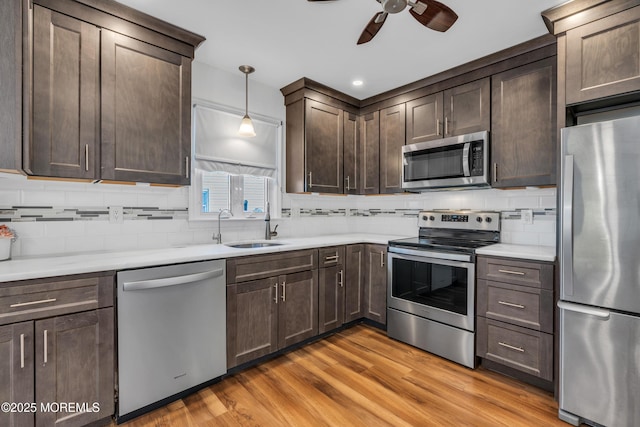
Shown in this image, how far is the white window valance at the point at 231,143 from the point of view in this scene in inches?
106

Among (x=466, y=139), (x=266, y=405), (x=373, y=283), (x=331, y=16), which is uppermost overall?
(x=331, y=16)

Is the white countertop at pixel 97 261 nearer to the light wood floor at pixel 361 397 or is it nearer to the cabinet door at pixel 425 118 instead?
the light wood floor at pixel 361 397

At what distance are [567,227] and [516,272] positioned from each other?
19.8 inches

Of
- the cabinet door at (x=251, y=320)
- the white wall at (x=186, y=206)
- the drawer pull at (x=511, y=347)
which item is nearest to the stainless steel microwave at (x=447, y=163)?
the white wall at (x=186, y=206)

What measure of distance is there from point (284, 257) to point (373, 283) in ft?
3.52

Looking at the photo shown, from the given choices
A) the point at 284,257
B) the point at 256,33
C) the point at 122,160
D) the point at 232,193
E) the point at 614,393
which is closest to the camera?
the point at 614,393

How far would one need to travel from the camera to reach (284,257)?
2512mm

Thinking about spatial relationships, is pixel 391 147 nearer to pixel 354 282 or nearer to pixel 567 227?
pixel 354 282

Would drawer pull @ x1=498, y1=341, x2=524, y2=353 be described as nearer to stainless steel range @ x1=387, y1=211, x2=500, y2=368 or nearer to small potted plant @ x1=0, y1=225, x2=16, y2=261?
stainless steel range @ x1=387, y1=211, x2=500, y2=368

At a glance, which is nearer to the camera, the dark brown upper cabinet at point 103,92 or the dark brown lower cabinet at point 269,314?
the dark brown upper cabinet at point 103,92

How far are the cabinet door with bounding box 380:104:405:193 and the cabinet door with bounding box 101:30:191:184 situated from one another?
2000 mm

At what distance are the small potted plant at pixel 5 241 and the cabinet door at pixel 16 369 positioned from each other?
21.5 inches

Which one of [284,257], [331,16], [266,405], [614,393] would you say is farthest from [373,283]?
[331,16]

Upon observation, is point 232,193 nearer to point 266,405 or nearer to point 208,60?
point 208,60
